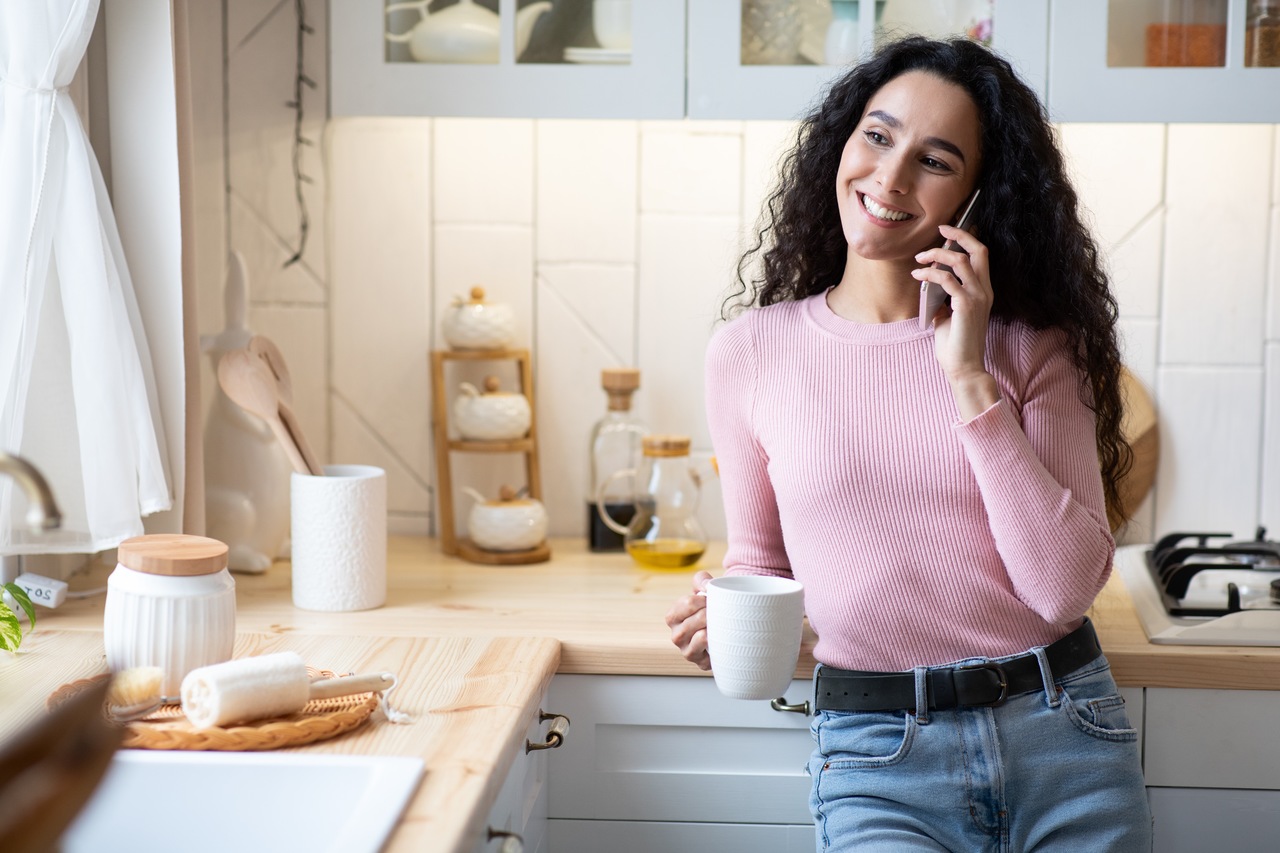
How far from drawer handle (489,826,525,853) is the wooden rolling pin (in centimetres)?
22

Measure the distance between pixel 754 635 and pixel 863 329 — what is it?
43 cm

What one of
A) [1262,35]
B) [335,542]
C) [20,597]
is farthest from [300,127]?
[1262,35]

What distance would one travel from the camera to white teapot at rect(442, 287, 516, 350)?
79.8 inches

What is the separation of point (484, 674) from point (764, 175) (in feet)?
3.46

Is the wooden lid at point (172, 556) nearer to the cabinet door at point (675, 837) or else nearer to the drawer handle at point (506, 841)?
the drawer handle at point (506, 841)

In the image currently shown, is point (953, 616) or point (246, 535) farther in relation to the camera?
point (246, 535)

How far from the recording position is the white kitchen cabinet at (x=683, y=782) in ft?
5.13

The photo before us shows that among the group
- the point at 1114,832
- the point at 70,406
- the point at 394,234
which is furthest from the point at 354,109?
the point at 1114,832

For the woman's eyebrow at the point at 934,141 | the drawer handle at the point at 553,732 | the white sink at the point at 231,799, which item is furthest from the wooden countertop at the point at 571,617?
the woman's eyebrow at the point at 934,141

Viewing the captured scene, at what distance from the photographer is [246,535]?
1868 millimetres

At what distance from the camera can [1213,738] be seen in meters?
1.54

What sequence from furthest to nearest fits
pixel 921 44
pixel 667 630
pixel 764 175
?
pixel 764 175, pixel 667 630, pixel 921 44

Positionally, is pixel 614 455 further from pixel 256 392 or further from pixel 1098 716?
pixel 1098 716

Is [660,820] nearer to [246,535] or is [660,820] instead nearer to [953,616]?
[953,616]
